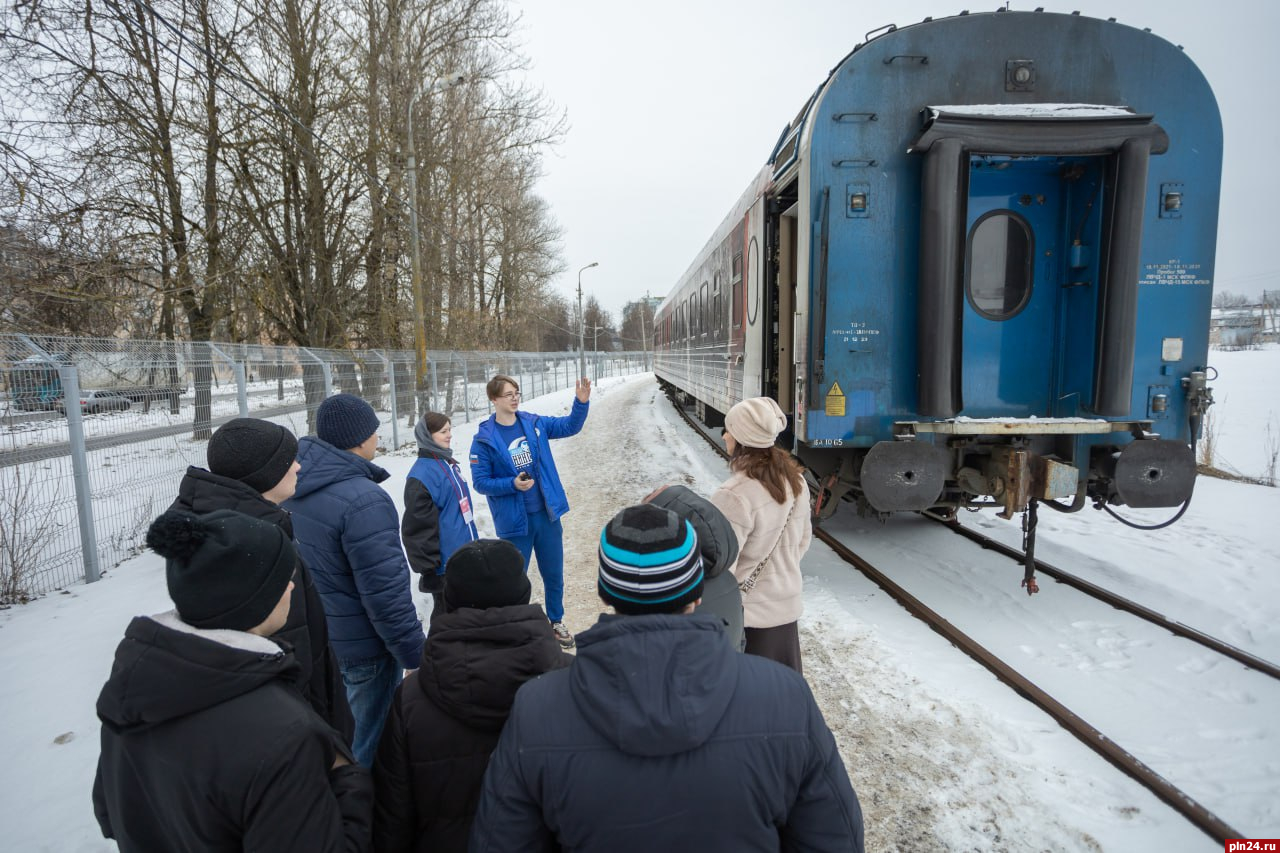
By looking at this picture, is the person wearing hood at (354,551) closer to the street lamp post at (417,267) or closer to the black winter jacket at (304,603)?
the black winter jacket at (304,603)

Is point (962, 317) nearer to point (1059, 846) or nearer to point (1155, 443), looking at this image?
point (1155, 443)

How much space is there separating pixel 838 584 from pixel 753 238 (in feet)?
11.5

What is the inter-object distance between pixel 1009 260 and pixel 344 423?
491cm

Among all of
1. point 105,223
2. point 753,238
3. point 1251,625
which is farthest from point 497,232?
point 1251,625

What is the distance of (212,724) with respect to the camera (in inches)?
50.6

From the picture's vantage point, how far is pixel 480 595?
1.69 metres

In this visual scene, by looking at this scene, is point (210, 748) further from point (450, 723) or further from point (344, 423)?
point (344, 423)

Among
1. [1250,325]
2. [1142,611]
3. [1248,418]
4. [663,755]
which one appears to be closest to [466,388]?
[1142,611]

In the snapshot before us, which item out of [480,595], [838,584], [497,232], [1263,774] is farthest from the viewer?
[497,232]

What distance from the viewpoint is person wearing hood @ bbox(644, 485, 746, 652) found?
2178mm

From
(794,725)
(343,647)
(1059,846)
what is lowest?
(1059,846)

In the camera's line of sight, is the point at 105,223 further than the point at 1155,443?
Yes

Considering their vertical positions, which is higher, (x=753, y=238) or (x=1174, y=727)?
(x=753, y=238)

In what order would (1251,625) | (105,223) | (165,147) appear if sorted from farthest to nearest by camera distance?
1. (165,147)
2. (105,223)
3. (1251,625)
